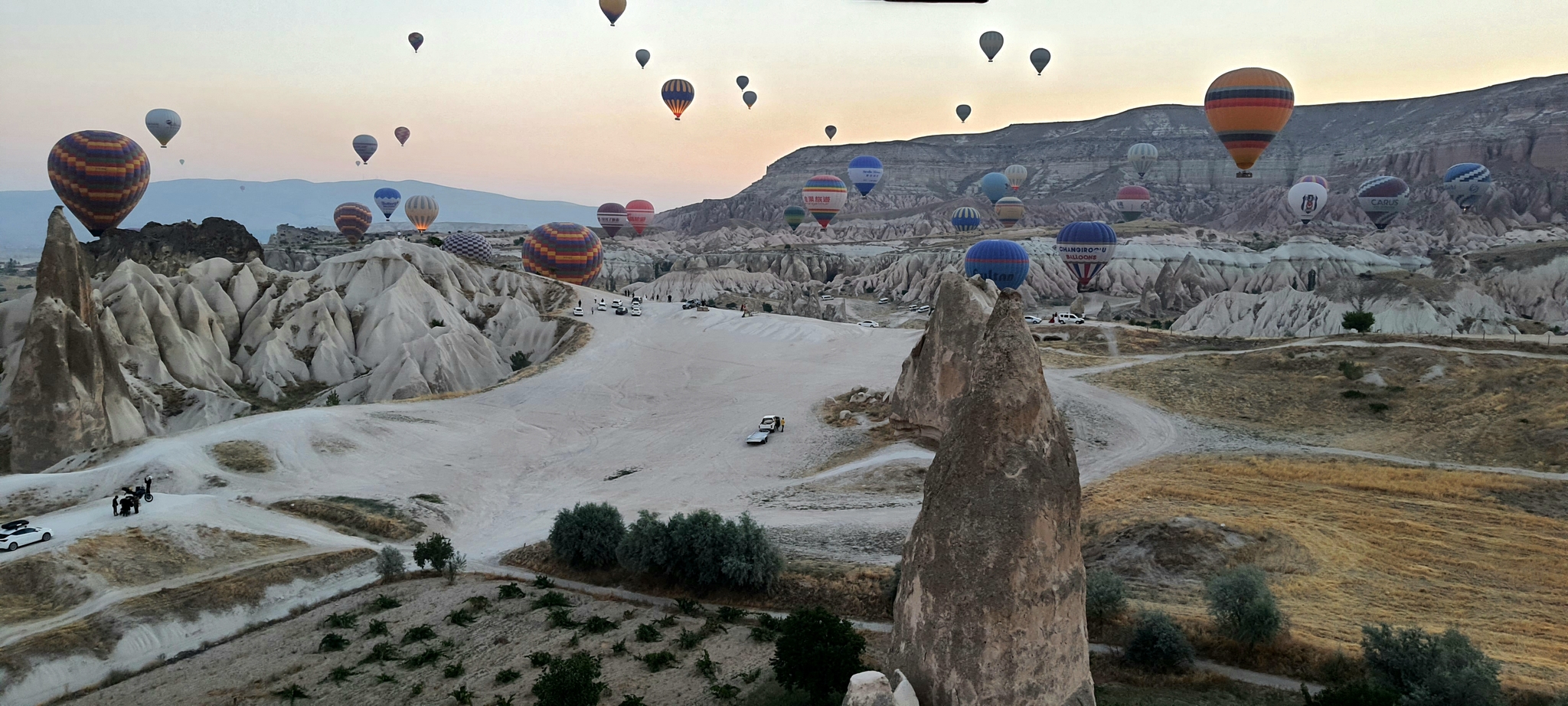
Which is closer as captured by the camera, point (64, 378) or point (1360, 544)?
point (1360, 544)

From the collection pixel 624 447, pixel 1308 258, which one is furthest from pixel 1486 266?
pixel 624 447

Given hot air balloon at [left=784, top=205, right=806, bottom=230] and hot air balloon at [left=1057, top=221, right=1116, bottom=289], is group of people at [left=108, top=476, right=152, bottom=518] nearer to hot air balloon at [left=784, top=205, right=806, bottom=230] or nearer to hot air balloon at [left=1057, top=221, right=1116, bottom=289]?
hot air balloon at [left=1057, top=221, right=1116, bottom=289]

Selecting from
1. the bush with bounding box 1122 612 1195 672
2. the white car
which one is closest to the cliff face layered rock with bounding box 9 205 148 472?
the white car

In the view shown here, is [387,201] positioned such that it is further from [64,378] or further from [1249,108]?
[1249,108]

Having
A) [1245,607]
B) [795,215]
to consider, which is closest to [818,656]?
[1245,607]

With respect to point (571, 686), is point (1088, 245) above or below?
above
